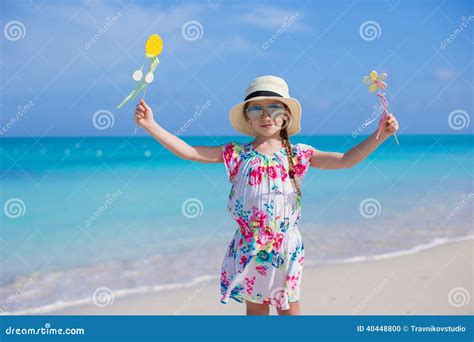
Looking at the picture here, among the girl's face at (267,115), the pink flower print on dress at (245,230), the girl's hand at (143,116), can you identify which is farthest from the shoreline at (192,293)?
the girl's hand at (143,116)

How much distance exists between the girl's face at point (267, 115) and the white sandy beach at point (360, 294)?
6.56 feet

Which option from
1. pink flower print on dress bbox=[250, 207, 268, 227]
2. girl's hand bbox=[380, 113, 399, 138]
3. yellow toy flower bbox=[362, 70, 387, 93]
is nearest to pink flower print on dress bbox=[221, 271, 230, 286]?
pink flower print on dress bbox=[250, 207, 268, 227]

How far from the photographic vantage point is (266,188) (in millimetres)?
3193

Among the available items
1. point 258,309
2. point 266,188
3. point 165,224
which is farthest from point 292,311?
point 165,224

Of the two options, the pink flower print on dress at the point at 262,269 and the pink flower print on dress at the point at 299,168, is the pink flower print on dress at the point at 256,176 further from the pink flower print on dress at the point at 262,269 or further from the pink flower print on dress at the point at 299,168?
the pink flower print on dress at the point at 262,269

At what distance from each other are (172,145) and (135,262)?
3.19 meters

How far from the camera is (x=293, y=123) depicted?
3.38 meters

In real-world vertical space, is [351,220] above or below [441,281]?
above

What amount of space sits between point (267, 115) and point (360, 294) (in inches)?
97.7

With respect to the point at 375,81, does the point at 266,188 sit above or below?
below

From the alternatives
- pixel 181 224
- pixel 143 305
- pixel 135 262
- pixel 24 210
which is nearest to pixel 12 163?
pixel 24 210

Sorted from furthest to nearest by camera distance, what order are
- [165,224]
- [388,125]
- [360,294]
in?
1. [165,224]
2. [360,294]
3. [388,125]

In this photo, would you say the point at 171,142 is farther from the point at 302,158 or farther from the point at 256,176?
the point at 302,158

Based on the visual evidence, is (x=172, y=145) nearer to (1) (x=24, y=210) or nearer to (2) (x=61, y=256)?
(2) (x=61, y=256)
